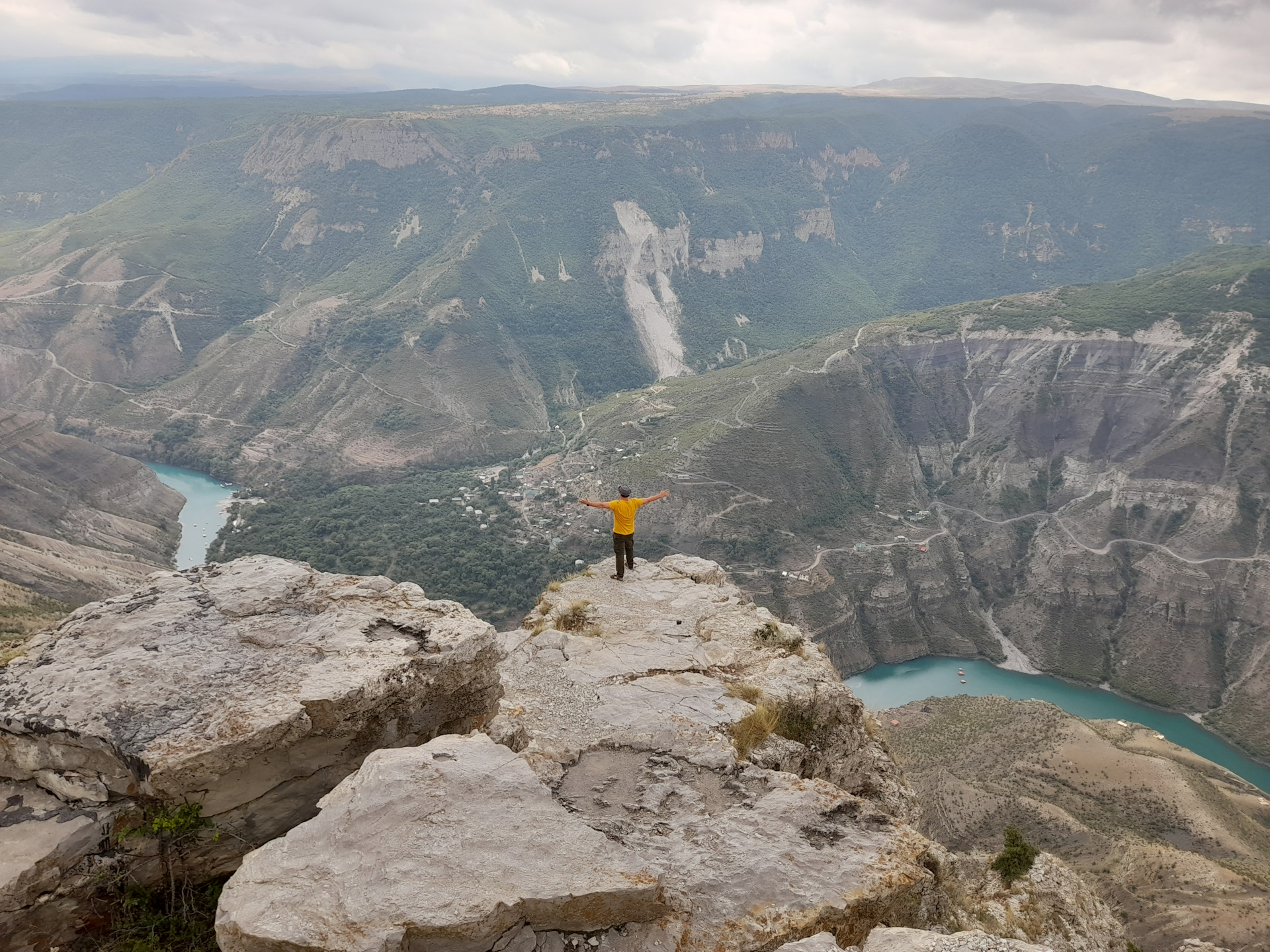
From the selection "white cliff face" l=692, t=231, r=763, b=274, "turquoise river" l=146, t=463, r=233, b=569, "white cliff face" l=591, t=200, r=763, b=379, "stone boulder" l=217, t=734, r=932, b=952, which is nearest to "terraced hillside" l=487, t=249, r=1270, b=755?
"turquoise river" l=146, t=463, r=233, b=569

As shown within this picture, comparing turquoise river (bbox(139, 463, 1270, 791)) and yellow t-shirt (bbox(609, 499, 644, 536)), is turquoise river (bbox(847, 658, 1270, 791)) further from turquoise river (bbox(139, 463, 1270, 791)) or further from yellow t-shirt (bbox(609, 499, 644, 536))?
yellow t-shirt (bbox(609, 499, 644, 536))

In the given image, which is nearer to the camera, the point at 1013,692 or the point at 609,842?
the point at 609,842

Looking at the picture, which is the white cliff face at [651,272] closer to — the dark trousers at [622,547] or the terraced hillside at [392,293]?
the terraced hillside at [392,293]

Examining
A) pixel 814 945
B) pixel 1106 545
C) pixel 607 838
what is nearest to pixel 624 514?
pixel 607 838

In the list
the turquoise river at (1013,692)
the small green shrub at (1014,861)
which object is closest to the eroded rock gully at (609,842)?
the small green shrub at (1014,861)

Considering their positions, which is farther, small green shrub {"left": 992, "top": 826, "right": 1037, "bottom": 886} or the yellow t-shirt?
the yellow t-shirt

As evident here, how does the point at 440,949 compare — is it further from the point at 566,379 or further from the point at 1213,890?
the point at 566,379

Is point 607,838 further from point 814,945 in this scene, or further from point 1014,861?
point 1014,861

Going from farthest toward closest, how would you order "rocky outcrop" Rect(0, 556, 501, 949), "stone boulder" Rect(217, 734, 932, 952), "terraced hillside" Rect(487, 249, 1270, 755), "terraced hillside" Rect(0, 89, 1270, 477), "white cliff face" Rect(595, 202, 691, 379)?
"white cliff face" Rect(595, 202, 691, 379)
"terraced hillside" Rect(0, 89, 1270, 477)
"terraced hillside" Rect(487, 249, 1270, 755)
"rocky outcrop" Rect(0, 556, 501, 949)
"stone boulder" Rect(217, 734, 932, 952)
